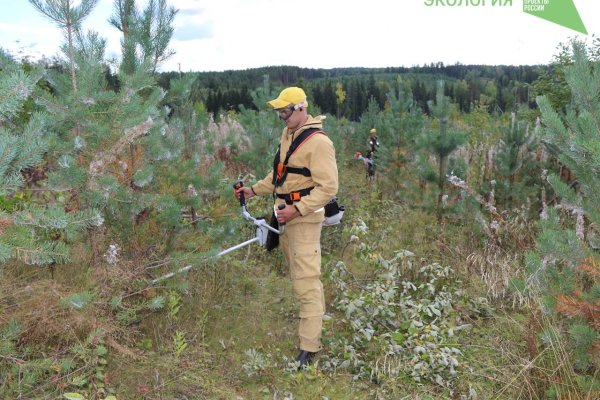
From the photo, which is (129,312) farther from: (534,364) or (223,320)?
(534,364)

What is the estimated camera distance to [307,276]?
3701mm

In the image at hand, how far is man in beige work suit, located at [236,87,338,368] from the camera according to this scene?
3559mm

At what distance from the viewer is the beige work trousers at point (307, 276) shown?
3.71 metres

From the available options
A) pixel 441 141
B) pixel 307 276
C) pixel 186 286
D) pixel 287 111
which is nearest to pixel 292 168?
pixel 287 111

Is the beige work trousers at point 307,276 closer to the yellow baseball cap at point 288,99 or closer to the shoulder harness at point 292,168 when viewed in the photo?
the shoulder harness at point 292,168

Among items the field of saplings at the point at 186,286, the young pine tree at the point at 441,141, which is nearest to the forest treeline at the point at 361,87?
the young pine tree at the point at 441,141

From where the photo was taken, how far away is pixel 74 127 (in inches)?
130

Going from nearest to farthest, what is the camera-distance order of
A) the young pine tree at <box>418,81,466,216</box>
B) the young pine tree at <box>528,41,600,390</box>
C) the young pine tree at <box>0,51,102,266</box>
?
the young pine tree at <box>0,51,102,266</box>
the young pine tree at <box>528,41,600,390</box>
the young pine tree at <box>418,81,466,216</box>

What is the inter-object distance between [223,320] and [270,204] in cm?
246

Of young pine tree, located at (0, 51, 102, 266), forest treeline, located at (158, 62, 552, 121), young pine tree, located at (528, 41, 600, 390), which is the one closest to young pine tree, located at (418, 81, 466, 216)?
young pine tree, located at (528, 41, 600, 390)

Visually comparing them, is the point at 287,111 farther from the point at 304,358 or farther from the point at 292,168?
the point at 304,358

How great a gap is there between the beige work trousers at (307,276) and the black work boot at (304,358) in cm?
4

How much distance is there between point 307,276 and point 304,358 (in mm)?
657

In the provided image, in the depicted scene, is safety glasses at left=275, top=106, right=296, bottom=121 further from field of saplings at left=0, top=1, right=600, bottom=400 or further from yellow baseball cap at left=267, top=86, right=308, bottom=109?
field of saplings at left=0, top=1, right=600, bottom=400
